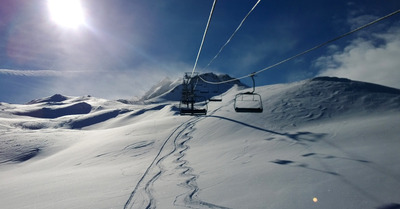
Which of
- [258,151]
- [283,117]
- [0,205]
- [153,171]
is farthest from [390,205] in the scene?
[283,117]

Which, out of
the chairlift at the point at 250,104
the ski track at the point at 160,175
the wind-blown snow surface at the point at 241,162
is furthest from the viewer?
the chairlift at the point at 250,104

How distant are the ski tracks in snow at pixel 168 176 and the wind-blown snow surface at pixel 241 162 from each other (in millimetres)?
65

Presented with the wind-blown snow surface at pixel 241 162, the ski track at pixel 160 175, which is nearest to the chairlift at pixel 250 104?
the wind-blown snow surface at pixel 241 162

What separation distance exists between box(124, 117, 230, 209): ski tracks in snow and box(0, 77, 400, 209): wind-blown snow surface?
0.07 m

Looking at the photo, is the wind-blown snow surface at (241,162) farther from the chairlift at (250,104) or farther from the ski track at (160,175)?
the chairlift at (250,104)

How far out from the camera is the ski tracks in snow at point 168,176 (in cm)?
1046

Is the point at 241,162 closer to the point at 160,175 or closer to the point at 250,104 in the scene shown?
the point at 160,175

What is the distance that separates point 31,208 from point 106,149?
17265 millimetres

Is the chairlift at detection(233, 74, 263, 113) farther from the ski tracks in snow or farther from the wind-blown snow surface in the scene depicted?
the ski tracks in snow

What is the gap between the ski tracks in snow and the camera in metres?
10.5

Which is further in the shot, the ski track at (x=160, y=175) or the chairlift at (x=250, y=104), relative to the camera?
the chairlift at (x=250, y=104)

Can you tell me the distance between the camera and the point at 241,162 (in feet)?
55.5

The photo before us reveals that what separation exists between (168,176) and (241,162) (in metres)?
4.99

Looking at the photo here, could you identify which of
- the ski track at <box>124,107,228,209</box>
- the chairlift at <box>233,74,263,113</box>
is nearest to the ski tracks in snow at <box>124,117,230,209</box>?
the ski track at <box>124,107,228,209</box>
